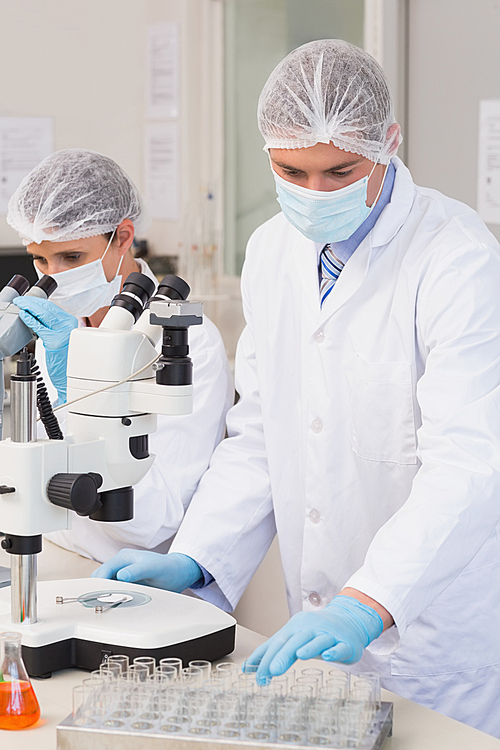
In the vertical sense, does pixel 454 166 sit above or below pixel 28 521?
above

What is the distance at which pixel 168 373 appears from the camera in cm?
112

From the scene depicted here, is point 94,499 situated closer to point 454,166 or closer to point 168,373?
point 168,373

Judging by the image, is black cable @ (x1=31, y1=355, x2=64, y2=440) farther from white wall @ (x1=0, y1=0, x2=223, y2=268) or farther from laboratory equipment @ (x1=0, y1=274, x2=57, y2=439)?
white wall @ (x1=0, y1=0, x2=223, y2=268)

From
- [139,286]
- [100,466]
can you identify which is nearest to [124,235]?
[139,286]

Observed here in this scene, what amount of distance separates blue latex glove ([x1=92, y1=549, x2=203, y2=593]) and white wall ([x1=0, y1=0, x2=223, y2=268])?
96.7 inches

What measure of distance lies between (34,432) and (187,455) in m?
0.55

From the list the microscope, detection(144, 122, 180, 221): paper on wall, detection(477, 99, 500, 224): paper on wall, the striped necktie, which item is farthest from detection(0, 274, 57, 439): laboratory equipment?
detection(144, 122, 180, 221): paper on wall

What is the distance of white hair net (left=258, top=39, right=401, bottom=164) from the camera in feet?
4.36

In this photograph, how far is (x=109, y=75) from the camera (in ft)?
12.6

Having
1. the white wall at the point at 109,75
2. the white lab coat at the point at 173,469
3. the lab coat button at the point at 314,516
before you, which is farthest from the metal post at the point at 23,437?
the white wall at the point at 109,75

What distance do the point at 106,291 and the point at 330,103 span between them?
0.64m

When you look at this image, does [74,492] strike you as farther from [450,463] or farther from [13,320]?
[450,463]

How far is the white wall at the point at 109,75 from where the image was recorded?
3.66 meters

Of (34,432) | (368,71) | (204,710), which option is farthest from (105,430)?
(368,71)
